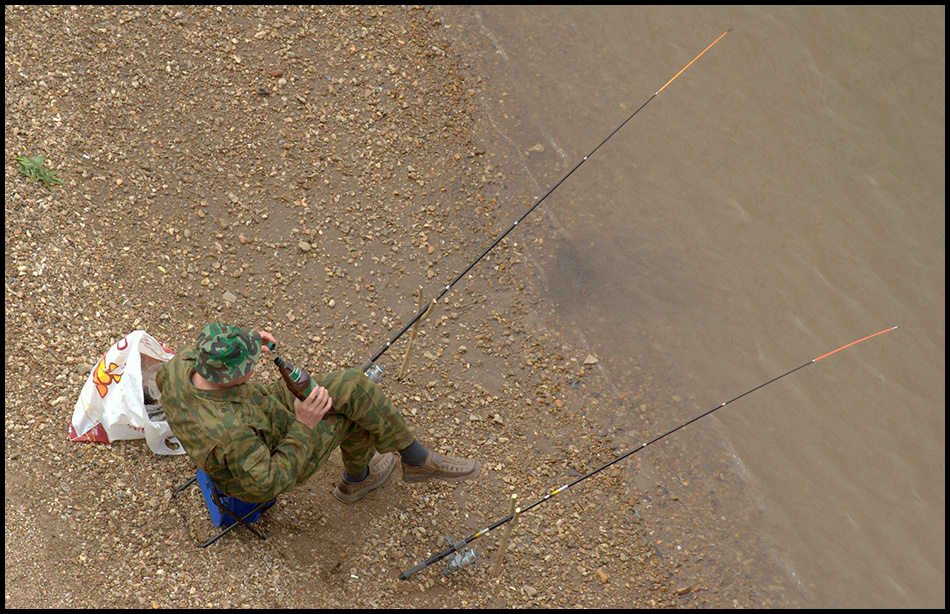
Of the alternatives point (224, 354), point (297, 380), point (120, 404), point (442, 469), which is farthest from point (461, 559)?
point (120, 404)

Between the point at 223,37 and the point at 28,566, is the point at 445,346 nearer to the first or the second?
the point at 28,566

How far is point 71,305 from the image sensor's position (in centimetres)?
473

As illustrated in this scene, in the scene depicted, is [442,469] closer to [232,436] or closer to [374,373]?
[374,373]

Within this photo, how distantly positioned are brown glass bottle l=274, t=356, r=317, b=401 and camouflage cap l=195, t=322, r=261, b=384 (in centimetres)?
14

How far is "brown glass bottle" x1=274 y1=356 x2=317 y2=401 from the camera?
358cm

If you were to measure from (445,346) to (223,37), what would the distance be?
3028mm

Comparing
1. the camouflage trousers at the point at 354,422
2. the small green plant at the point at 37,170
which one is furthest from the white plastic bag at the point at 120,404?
the small green plant at the point at 37,170

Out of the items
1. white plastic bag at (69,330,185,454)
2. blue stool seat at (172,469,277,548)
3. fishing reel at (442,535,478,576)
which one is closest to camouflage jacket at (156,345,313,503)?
blue stool seat at (172,469,277,548)

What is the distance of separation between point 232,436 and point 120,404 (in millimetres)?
901

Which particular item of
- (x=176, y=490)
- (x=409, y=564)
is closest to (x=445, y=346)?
(x=409, y=564)

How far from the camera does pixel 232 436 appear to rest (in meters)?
3.50

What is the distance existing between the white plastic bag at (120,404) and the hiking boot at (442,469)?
1.23m

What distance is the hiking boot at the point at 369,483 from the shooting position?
452 centimetres

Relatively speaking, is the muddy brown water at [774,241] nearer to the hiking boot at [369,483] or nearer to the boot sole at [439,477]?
the boot sole at [439,477]
